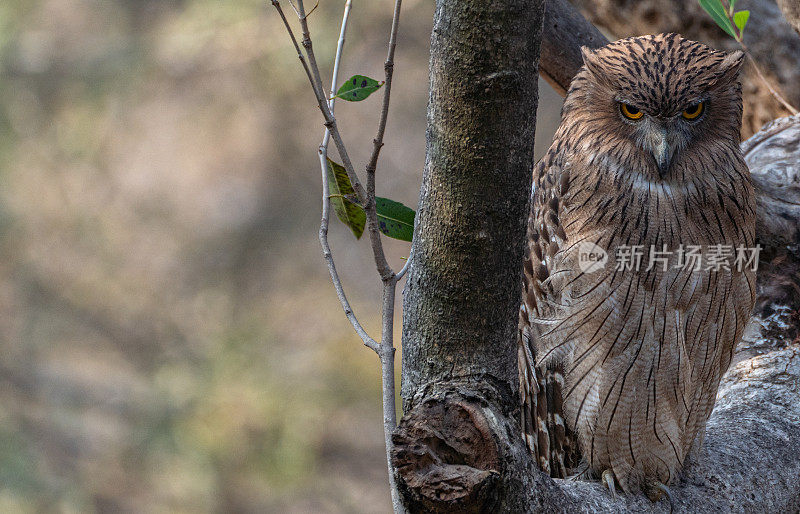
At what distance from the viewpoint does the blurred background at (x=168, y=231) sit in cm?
471

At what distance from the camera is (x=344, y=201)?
43.8 inches

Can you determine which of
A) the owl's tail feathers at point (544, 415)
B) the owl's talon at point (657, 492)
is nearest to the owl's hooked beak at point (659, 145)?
the owl's tail feathers at point (544, 415)

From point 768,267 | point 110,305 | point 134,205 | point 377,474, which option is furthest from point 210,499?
point 768,267

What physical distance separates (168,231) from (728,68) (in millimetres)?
4240

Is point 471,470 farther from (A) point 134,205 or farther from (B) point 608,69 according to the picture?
(A) point 134,205

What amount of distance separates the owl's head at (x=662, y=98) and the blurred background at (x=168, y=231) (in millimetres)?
3399

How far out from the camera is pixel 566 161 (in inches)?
54.1

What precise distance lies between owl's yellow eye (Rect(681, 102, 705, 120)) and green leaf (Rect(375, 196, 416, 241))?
0.53 m

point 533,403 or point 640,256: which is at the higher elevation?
point 640,256

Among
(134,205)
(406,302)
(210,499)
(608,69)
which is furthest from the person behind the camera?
(134,205)

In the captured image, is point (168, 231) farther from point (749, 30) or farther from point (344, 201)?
point (344, 201)

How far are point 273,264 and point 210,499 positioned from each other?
1505 mm

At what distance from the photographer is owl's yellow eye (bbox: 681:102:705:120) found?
1265 millimetres

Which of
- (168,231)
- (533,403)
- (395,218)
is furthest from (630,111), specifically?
(168,231)
